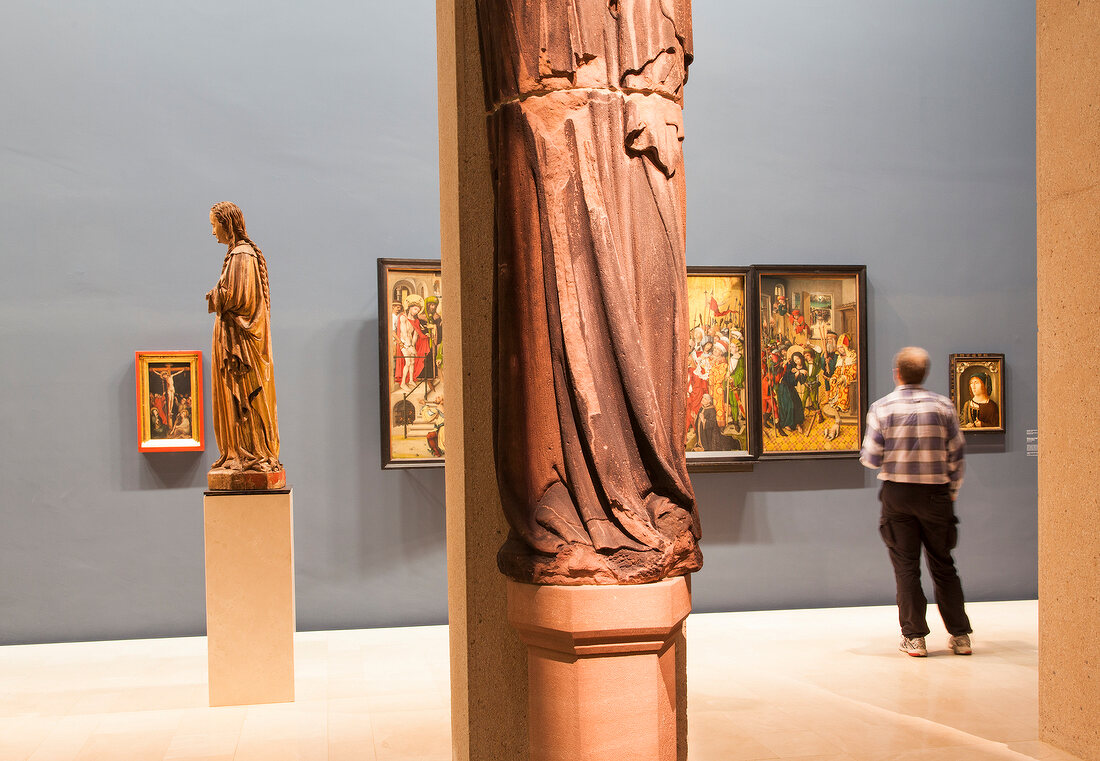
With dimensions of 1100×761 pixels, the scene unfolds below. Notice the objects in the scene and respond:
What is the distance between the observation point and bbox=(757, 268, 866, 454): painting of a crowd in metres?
7.97

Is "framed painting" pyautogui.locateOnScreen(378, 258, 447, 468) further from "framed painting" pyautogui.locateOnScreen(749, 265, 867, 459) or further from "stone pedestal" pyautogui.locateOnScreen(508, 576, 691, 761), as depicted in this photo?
"stone pedestal" pyautogui.locateOnScreen(508, 576, 691, 761)

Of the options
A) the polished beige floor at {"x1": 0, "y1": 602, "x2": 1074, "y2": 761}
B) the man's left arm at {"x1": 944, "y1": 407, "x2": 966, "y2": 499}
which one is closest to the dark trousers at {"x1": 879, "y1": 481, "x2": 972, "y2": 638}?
the man's left arm at {"x1": 944, "y1": 407, "x2": 966, "y2": 499}

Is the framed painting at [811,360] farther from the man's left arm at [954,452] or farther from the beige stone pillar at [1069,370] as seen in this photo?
the beige stone pillar at [1069,370]

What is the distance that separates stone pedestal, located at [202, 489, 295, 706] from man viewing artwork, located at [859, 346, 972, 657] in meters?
3.90

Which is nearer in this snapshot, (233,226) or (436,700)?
(436,700)

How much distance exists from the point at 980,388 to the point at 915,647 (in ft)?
9.55

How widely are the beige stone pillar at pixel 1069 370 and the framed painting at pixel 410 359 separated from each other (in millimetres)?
4385

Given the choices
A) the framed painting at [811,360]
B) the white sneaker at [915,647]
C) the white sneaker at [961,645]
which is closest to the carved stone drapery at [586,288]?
the white sneaker at [915,647]

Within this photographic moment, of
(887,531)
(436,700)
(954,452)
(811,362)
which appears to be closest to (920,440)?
(954,452)

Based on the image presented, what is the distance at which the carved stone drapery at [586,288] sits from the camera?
2188 mm

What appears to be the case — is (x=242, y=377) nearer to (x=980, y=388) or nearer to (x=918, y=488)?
(x=918, y=488)

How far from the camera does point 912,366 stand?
6.28 m

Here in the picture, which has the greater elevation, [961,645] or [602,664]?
[602,664]

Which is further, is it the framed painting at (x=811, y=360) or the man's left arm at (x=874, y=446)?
the framed painting at (x=811, y=360)
